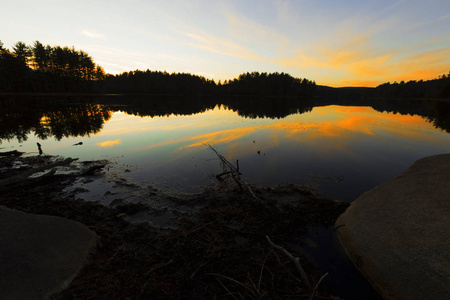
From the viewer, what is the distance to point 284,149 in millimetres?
15195

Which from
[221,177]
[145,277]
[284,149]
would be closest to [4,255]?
[145,277]

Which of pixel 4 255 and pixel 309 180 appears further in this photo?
pixel 309 180

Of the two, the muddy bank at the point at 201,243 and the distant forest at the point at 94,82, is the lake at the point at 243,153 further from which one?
the distant forest at the point at 94,82

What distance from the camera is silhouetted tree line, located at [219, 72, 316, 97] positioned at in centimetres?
14250

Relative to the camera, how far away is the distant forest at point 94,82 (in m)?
77.5

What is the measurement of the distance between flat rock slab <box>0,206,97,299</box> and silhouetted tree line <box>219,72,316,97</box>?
496 ft

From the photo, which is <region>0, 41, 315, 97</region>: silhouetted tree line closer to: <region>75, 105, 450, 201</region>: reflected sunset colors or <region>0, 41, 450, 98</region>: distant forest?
<region>0, 41, 450, 98</region>: distant forest

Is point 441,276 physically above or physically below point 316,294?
above

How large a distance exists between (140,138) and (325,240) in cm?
1771

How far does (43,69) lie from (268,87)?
132114 mm

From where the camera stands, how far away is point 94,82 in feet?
386

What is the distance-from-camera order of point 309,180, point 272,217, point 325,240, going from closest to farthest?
point 325,240 < point 272,217 < point 309,180

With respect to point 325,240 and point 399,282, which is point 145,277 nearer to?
point 325,240

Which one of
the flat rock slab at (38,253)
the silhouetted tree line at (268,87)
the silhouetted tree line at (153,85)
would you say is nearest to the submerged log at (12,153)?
the flat rock slab at (38,253)
